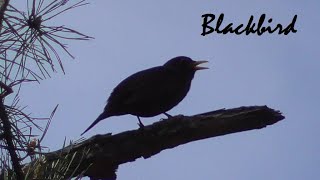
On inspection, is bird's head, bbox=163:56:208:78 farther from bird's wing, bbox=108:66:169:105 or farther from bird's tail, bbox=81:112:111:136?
bird's tail, bbox=81:112:111:136

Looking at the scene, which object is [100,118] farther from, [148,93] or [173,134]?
[173,134]

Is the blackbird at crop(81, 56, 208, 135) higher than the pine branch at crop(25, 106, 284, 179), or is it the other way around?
the blackbird at crop(81, 56, 208, 135)

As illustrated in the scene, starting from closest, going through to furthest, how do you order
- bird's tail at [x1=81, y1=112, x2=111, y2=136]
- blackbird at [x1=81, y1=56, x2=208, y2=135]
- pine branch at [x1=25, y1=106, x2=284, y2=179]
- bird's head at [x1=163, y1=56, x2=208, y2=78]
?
pine branch at [x1=25, y1=106, x2=284, y2=179]
blackbird at [x1=81, y1=56, x2=208, y2=135]
bird's tail at [x1=81, y1=112, x2=111, y2=136]
bird's head at [x1=163, y1=56, x2=208, y2=78]

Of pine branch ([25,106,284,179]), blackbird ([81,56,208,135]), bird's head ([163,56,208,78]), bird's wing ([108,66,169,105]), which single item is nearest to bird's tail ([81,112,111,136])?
blackbird ([81,56,208,135])

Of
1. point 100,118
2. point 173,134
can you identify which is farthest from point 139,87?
point 173,134

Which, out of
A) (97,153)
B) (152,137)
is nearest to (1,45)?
(97,153)
